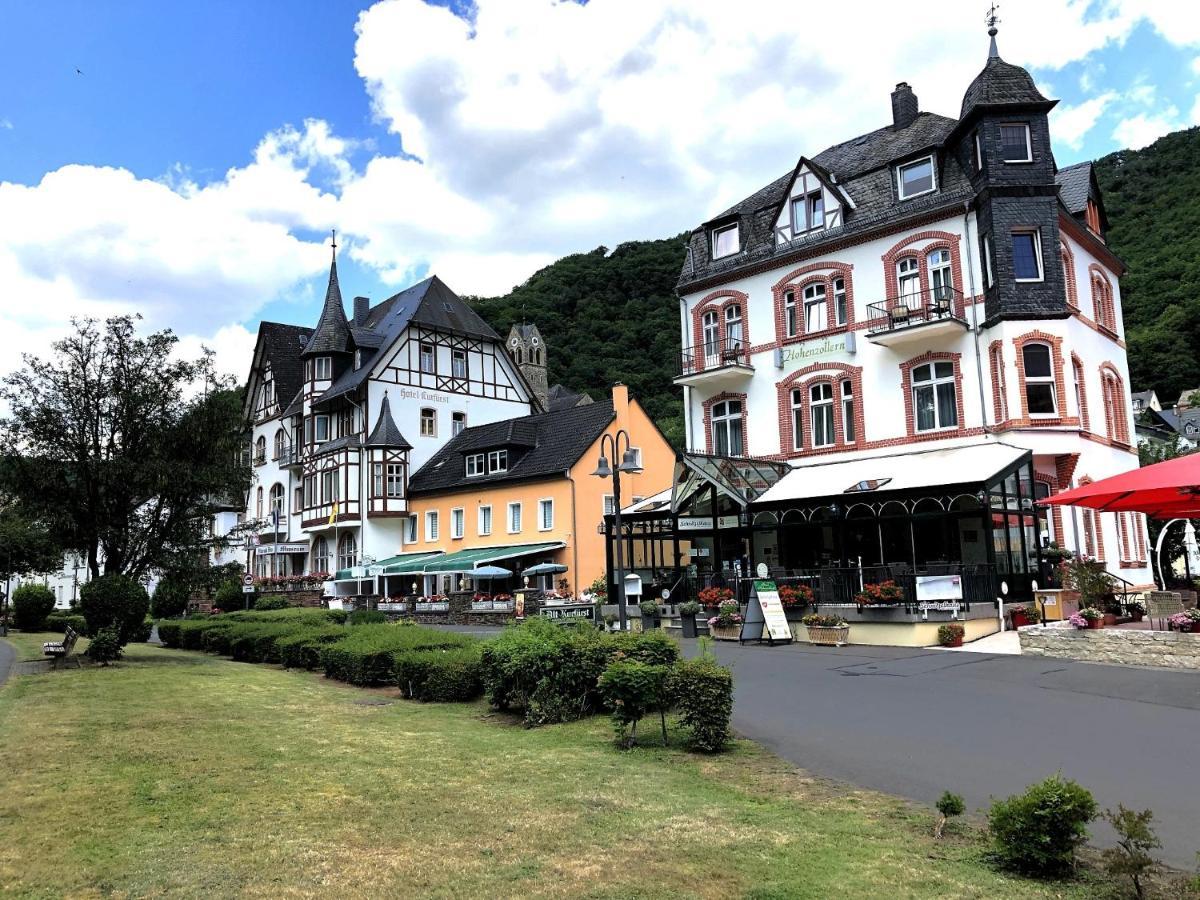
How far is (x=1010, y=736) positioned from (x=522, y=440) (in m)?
33.8

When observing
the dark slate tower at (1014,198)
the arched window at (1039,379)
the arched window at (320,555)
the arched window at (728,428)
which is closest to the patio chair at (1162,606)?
the arched window at (1039,379)

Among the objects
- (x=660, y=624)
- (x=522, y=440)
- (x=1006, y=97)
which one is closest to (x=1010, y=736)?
(x=660, y=624)

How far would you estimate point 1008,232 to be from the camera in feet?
82.0

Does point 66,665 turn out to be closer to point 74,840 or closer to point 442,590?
point 74,840

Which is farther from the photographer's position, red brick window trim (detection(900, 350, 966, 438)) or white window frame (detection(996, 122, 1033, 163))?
red brick window trim (detection(900, 350, 966, 438))

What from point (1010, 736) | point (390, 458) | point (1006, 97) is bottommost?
point (1010, 736)

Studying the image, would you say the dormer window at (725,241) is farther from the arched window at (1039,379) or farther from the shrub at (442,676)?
the shrub at (442,676)

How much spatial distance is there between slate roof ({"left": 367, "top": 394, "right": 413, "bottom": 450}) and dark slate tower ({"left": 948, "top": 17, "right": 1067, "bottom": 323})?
100 feet

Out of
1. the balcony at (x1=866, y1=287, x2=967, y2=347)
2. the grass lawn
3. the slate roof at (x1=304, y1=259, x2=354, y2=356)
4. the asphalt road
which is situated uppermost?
the slate roof at (x1=304, y1=259, x2=354, y2=356)

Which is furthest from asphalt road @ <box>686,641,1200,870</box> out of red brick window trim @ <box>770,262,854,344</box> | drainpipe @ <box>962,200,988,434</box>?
red brick window trim @ <box>770,262,854,344</box>

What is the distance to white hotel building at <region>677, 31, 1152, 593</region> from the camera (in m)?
24.7

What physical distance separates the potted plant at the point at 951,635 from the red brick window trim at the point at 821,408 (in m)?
8.83

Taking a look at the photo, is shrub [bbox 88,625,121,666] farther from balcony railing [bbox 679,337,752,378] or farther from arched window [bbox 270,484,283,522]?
arched window [bbox 270,484,283,522]

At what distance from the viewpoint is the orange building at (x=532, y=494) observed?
1526 inches
